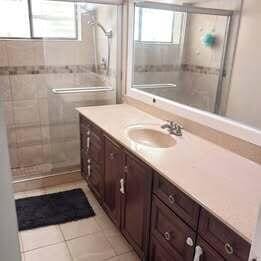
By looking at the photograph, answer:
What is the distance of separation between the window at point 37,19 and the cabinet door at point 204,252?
2.63 metres

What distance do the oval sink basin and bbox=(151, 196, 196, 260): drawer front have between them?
Result: 0.62 meters

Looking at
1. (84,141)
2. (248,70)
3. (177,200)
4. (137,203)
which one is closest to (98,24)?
(84,141)

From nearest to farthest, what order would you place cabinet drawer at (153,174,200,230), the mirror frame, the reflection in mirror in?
1. cabinet drawer at (153,174,200,230)
2. the mirror frame
3. the reflection in mirror

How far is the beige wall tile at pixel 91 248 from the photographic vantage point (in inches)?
79.6

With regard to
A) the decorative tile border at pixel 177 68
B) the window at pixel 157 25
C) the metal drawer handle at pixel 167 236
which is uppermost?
the window at pixel 157 25

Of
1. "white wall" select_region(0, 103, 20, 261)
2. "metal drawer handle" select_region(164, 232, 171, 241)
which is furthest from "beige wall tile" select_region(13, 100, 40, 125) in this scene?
"white wall" select_region(0, 103, 20, 261)

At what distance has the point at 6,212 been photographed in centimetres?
67

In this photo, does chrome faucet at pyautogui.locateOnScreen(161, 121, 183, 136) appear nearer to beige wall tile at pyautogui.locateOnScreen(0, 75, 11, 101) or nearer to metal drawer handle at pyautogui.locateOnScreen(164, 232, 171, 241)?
metal drawer handle at pyautogui.locateOnScreen(164, 232, 171, 241)

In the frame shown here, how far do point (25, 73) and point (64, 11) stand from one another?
2.66 feet

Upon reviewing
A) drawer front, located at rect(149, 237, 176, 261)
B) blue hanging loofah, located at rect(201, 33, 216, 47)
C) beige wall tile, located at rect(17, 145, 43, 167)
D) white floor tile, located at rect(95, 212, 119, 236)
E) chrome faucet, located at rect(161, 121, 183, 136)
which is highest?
blue hanging loofah, located at rect(201, 33, 216, 47)

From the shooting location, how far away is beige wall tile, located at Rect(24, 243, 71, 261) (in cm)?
200

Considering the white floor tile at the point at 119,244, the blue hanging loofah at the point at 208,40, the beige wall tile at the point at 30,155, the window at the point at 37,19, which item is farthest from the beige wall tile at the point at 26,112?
the blue hanging loofah at the point at 208,40

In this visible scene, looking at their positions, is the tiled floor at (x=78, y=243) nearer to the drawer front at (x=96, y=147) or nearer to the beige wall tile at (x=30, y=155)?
the drawer front at (x=96, y=147)

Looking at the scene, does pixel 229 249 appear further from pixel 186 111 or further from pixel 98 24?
pixel 98 24
